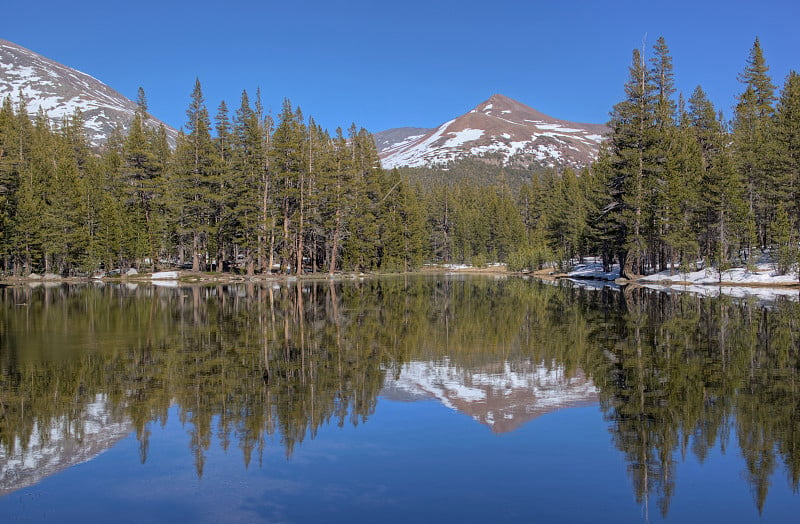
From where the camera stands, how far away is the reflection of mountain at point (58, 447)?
7.45 meters

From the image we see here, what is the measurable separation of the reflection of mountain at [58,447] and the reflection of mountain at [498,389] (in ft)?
15.6

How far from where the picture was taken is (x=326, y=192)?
216ft

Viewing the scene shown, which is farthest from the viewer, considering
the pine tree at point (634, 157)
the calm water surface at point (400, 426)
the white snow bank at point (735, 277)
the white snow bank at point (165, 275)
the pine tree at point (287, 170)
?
the pine tree at point (287, 170)

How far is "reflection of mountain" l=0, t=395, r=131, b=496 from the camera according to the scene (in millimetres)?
7453

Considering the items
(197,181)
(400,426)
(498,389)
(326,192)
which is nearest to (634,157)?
(326,192)

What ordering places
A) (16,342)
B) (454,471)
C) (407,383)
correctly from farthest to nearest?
(16,342) < (407,383) < (454,471)

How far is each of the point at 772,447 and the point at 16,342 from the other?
18.3 meters

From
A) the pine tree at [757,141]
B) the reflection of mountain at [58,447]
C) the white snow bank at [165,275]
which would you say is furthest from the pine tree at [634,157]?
the reflection of mountain at [58,447]

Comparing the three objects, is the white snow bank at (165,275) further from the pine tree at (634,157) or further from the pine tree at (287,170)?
the pine tree at (634,157)

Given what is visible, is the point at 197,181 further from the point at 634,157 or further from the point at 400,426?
the point at 400,426

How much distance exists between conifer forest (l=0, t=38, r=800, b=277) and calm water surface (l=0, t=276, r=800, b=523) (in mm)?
32474

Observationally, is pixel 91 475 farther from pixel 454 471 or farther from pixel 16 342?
pixel 16 342

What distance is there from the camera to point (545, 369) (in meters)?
13.7

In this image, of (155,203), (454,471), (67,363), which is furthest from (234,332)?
(155,203)
